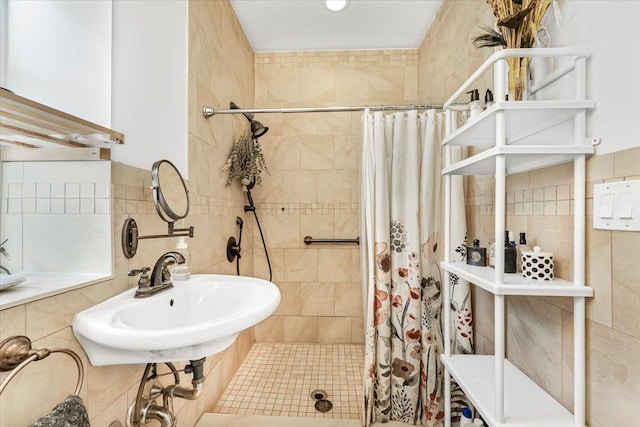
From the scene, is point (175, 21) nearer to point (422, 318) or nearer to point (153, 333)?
point (153, 333)

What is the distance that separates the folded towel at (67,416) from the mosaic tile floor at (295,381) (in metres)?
1.11

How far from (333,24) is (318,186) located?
47.4 inches

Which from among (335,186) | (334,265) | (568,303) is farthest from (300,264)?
(568,303)

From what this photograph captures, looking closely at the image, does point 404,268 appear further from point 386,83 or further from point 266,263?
point 386,83

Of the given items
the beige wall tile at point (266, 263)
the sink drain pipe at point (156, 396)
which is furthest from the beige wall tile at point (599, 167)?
the beige wall tile at point (266, 263)

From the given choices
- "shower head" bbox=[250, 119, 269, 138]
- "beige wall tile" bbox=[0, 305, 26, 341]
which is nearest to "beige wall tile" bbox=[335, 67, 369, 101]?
"shower head" bbox=[250, 119, 269, 138]

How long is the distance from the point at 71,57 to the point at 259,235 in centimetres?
168

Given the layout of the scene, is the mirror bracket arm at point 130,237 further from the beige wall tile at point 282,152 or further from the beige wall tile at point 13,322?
the beige wall tile at point 282,152

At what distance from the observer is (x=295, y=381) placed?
1.82 metres

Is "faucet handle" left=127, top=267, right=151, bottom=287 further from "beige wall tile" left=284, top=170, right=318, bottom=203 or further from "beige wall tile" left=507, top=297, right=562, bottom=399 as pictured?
"beige wall tile" left=284, top=170, right=318, bottom=203

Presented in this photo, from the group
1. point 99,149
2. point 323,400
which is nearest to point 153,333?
point 99,149

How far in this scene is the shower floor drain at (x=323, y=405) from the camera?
157 cm

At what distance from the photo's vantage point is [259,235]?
7.90ft

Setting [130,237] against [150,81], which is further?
[150,81]
